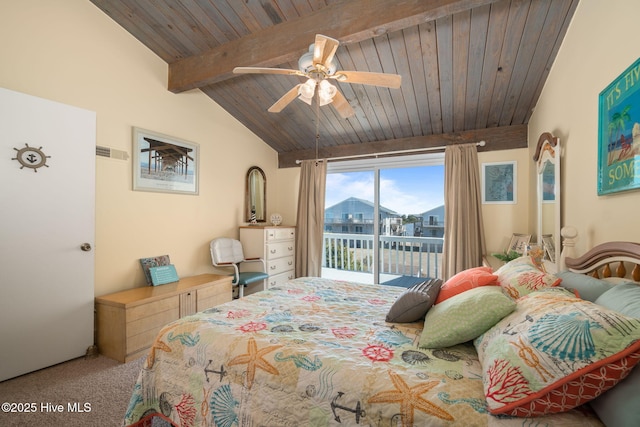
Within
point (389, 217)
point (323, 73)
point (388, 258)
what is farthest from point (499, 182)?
point (323, 73)

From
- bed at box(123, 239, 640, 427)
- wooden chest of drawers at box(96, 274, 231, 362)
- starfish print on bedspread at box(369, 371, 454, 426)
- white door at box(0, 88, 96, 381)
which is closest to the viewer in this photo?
bed at box(123, 239, 640, 427)

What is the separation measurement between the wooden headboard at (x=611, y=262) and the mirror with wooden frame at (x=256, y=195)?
379cm

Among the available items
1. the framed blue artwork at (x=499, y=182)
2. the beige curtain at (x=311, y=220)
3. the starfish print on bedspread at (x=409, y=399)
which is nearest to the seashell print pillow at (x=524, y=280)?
the starfish print on bedspread at (x=409, y=399)

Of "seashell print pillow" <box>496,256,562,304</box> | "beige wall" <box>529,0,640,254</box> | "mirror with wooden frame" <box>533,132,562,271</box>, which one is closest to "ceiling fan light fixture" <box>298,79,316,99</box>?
"beige wall" <box>529,0,640,254</box>

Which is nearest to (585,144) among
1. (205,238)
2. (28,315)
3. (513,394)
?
(513,394)

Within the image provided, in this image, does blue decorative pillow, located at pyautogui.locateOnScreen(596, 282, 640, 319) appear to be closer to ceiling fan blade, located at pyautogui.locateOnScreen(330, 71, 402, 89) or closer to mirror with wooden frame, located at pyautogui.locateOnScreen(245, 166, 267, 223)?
ceiling fan blade, located at pyautogui.locateOnScreen(330, 71, 402, 89)

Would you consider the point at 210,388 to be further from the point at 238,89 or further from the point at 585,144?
the point at 238,89

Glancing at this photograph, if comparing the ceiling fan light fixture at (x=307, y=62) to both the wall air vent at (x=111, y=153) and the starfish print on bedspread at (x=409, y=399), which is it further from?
the wall air vent at (x=111, y=153)

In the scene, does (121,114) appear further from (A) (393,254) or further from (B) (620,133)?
(A) (393,254)

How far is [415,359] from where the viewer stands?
1.18 metres

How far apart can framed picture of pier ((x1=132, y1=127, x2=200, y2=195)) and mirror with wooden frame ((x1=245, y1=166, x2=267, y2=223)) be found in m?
0.95

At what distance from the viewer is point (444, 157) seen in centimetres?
378

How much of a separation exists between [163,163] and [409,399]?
3284mm

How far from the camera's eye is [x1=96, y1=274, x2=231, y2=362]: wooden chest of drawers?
236 centimetres
